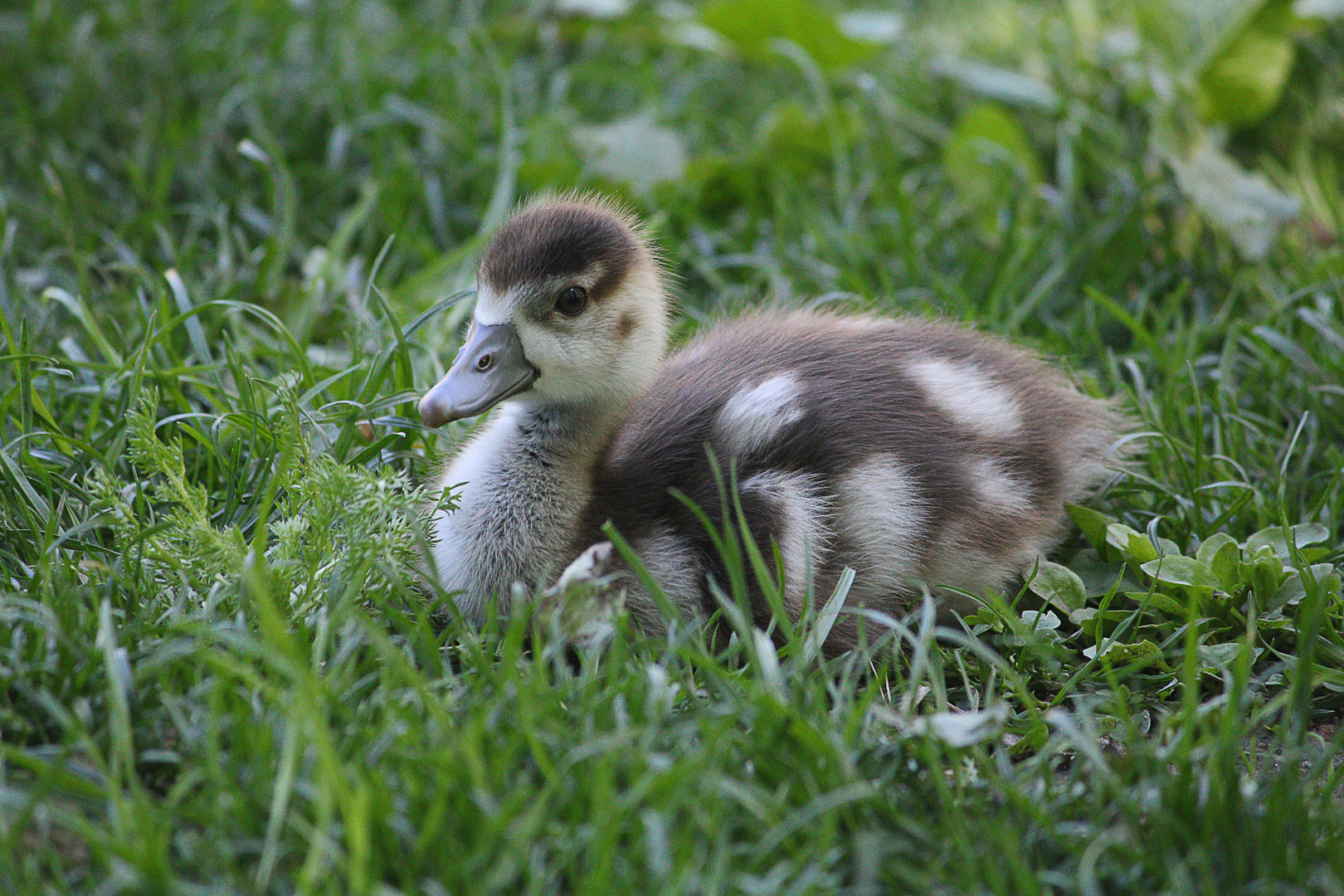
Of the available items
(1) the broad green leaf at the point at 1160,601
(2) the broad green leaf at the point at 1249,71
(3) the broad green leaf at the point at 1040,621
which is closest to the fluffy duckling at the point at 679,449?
(3) the broad green leaf at the point at 1040,621

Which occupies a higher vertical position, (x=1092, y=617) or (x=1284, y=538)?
(x=1284, y=538)

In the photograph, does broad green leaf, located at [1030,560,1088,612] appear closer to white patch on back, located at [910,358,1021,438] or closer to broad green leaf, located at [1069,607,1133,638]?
broad green leaf, located at [1069,607,1133,638]

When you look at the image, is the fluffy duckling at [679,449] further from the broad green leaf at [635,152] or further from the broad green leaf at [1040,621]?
the broad green leaf at [635,152]

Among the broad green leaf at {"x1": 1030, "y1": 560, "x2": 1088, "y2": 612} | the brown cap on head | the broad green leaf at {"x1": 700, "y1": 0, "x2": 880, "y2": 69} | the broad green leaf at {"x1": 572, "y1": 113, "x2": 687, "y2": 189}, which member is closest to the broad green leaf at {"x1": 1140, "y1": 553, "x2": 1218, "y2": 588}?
the broad green leaf at {"x1": 1030, "y1": 560, "x2": 1088, "y2": 612}

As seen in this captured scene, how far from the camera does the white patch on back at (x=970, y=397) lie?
7.48 feet

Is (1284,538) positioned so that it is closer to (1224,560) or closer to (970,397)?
(1224,560)

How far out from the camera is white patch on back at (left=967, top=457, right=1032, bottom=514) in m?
2.23

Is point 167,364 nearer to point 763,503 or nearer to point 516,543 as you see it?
point 516,543

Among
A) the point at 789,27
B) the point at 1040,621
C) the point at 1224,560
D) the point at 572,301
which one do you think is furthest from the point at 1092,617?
the point at 789,27

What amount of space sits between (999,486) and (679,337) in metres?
0.92

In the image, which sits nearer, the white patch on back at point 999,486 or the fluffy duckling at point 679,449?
the fluffy duckling at point 679,449

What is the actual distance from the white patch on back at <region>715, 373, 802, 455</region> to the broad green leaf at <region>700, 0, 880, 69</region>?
7.22 feet

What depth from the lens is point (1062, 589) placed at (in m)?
2.19

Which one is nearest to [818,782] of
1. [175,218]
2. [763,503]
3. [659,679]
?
[659,679]
